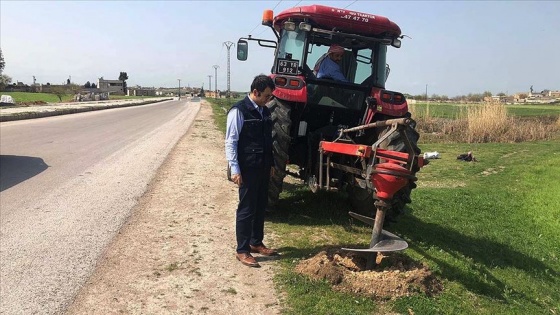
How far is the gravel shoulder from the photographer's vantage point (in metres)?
3.74

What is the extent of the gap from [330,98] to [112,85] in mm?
123896

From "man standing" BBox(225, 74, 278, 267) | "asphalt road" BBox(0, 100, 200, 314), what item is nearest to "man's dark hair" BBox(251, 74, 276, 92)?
"man standing" BBox(225, 74, 278, 267)

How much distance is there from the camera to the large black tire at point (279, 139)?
18.4ft

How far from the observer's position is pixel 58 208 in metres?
6.50

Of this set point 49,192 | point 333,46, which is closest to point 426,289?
point 333,46

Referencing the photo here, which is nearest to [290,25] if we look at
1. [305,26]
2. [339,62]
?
[305,26]

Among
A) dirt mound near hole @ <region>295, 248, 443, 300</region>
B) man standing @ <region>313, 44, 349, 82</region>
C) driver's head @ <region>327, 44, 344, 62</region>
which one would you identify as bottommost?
dirt mound near hole @ <region>295, 248, 443, 300</region>

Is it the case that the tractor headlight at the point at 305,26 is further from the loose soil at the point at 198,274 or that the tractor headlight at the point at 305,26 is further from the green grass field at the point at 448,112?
the green grass field at the point at 448,112

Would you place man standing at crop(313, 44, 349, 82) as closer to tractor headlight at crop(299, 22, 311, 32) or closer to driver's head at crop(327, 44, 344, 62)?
driver's head at crop(327, 44, 344, 62)

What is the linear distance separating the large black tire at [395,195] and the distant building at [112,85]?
117772 mm

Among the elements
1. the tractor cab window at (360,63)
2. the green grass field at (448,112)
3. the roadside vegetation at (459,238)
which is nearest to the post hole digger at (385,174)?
the roadside vegetation at (459,238)

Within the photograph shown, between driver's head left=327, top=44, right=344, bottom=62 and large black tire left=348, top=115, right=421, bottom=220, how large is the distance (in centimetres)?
123

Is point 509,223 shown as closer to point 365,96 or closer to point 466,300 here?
point 365,96

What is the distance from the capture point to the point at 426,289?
13.3 ft
